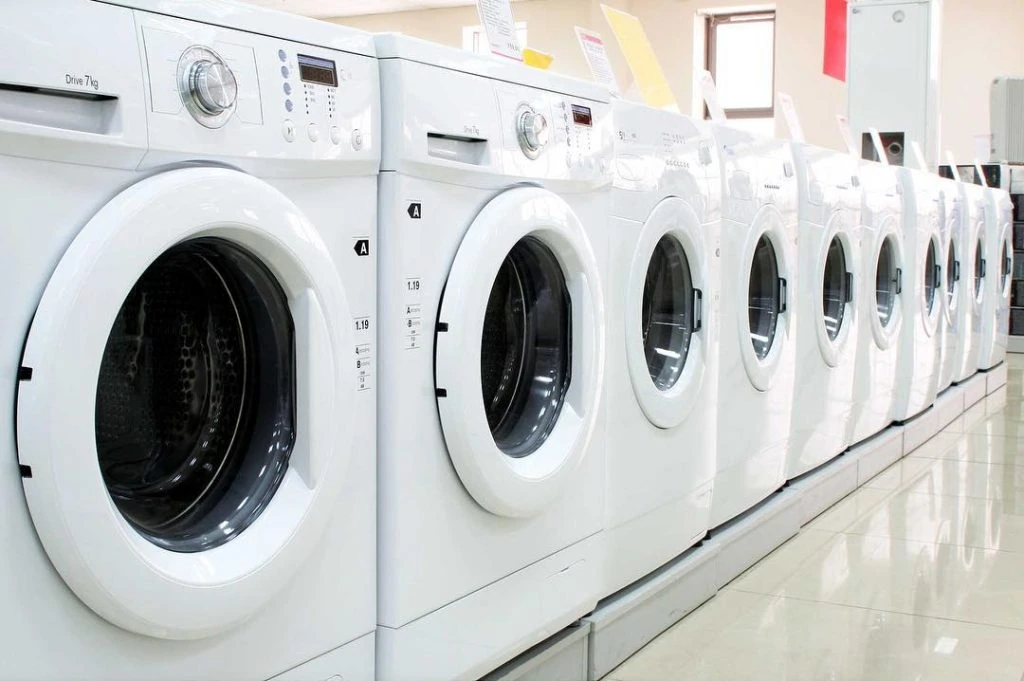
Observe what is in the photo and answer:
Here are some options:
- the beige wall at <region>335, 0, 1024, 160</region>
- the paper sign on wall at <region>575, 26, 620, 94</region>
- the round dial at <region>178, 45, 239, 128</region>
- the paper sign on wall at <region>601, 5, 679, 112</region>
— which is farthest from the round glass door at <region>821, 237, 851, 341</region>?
A: the beige wall at <region>335, 0, 1024, 160</region>

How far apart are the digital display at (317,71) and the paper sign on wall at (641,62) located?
1.29m

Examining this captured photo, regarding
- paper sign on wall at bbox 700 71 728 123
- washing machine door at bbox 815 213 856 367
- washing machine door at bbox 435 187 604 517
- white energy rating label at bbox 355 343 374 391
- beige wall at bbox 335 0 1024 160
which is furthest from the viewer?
beige wall at bbox 335 0 1024 160

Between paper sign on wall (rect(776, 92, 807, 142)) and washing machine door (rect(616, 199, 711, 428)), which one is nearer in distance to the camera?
washing machine door (rect(616, 199, 711, 428))

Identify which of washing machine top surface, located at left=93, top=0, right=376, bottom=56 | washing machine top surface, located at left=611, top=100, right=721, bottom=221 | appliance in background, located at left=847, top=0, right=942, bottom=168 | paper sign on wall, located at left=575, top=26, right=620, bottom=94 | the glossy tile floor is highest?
appliance in background, located at left=847, top=0, right=942, bottom=168

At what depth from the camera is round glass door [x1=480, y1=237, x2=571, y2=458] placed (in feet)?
5.88

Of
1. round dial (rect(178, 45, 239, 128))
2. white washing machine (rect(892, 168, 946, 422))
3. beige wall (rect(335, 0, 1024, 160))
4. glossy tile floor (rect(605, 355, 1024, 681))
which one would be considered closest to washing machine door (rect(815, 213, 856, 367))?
glossy tile floor (rect(605, 355, 1024, 681))

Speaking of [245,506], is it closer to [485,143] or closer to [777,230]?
[485,143]

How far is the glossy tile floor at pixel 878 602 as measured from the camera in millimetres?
2059

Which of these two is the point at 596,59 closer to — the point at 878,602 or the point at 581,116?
the point at 581,116

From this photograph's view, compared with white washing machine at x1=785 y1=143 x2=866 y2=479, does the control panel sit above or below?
above

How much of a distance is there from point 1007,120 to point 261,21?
773 centimetres

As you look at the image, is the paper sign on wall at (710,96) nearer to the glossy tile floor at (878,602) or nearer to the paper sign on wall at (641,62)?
the paper sign on wall at (641,62)

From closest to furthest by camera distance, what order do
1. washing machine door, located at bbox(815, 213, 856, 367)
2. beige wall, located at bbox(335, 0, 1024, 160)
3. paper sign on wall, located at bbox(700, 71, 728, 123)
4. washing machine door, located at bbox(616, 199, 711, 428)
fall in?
washing machine door, located at bbox(616, 199, 711, 428) → paper sign on wall, located at bbox(700, 71, 728, 123) → washing machine door, located at bbox(815, 213, 856, 367) → beige wall, located at bbox(335, 0, 1024, 160)

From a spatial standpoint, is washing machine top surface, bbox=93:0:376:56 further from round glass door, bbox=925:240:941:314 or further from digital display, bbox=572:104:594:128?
round glass door, bbox=925:240:941:314
